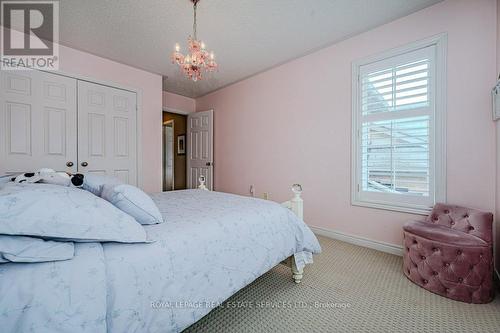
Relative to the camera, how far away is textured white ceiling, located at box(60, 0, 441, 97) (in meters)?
2.15

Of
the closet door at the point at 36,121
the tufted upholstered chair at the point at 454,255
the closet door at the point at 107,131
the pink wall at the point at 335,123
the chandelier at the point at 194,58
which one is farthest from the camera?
the closet door at the point at 107,131

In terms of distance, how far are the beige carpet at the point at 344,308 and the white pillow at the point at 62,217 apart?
0.84m

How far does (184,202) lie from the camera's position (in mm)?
1865

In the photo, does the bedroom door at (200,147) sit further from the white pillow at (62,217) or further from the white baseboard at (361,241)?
the white pillow at (62,217)

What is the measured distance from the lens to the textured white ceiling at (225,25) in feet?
A: 7.04

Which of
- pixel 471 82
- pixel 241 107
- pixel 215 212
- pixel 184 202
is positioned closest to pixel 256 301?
pixel 215 212

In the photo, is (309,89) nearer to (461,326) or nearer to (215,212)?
(215,212)

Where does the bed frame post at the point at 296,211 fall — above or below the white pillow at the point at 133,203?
below

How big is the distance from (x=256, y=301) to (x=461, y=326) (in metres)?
1.29

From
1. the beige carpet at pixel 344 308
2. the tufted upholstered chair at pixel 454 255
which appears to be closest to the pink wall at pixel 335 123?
the tufted upholstered chair at pixel 454 255

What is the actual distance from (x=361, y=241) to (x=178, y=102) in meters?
4.38

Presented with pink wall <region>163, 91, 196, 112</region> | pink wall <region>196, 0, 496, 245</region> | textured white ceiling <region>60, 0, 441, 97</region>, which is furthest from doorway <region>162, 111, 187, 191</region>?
textured white ceiling <region>60, 0, 441, 97</region>

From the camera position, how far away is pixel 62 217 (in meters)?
0.85

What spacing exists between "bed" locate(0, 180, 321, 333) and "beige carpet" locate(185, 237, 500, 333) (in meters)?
0.31
